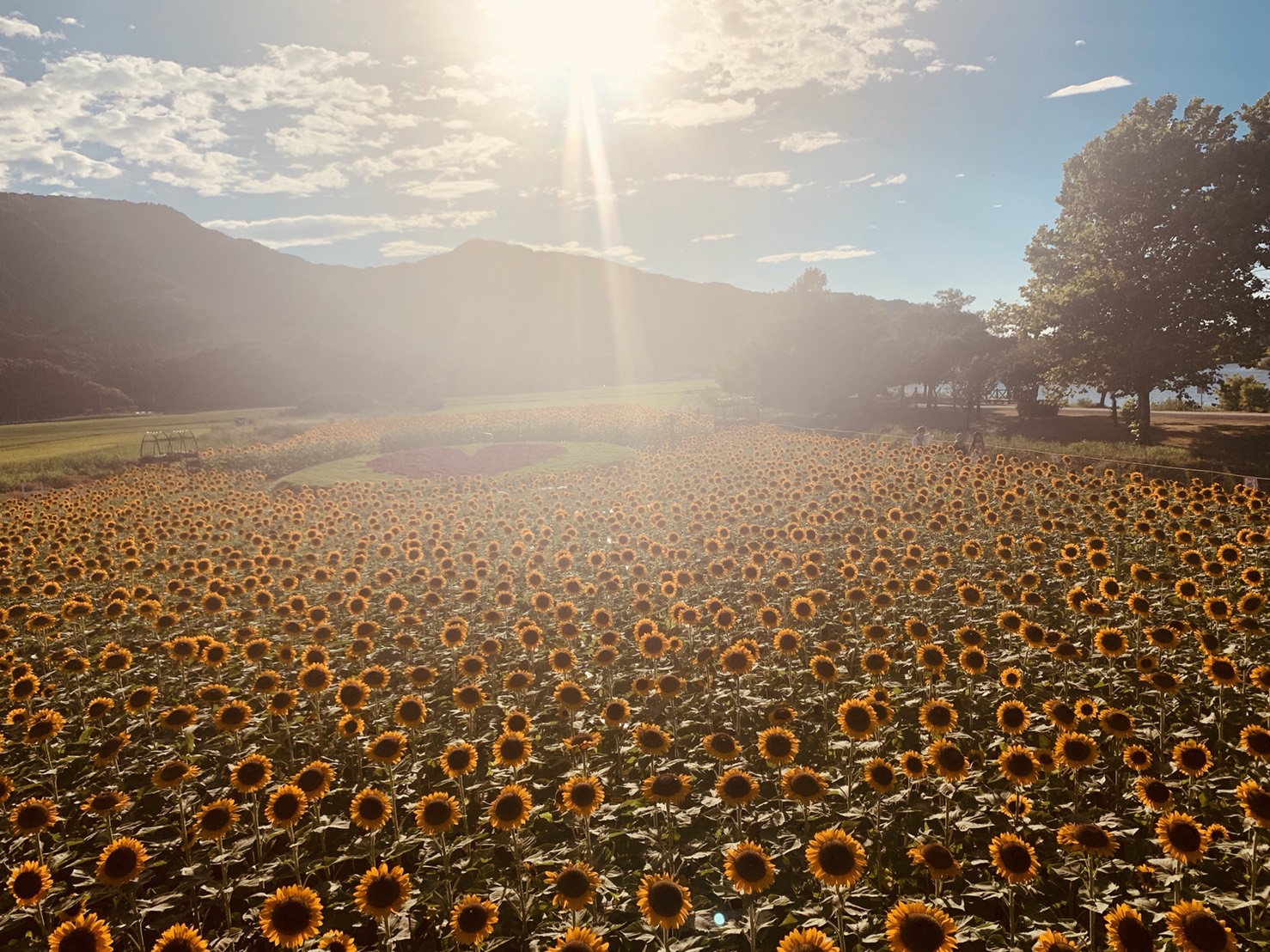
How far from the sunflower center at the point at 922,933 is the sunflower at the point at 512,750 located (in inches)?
128

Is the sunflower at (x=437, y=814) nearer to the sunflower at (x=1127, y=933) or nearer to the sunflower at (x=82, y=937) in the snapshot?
the sunflower at (x=82, y=937)

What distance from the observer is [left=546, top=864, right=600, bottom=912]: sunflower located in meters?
4.08

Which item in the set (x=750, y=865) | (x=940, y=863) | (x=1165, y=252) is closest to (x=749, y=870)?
(x=750, y=865)

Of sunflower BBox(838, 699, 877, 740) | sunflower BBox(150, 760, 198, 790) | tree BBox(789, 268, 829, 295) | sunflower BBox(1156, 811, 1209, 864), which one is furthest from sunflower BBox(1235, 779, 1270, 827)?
tree BBox(789, 268, 829, 295)

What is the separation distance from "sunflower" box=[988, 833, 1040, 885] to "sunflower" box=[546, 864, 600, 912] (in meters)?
2.62

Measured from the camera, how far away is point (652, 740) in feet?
18.1

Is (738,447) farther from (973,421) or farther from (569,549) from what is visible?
(973,421)

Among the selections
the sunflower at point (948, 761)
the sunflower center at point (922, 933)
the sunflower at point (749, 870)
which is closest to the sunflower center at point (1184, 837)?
the sunflower at point (948, 761)

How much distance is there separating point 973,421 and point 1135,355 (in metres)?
21.0

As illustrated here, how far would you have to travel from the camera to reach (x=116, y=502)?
19359mm

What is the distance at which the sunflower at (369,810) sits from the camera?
497cm

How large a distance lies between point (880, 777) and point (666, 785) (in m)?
1.65

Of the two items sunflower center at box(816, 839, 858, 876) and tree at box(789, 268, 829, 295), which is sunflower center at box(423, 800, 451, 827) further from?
tree at box(789, 268, 829, 295)

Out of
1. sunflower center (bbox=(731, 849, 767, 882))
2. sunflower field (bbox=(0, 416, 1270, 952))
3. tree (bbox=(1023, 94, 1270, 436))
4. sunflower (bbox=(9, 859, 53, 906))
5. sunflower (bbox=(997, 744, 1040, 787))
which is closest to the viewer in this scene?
sunflower center (bbox=(731, 849, 767, 882))
